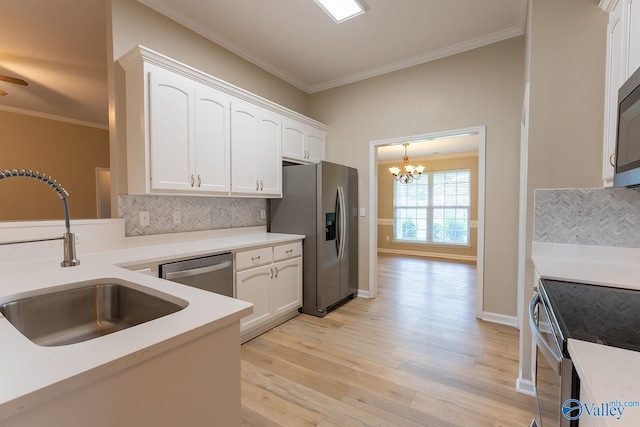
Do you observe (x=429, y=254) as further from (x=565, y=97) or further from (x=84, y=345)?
(x=84, y=345)

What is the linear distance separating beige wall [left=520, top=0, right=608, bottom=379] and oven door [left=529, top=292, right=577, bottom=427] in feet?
2.48

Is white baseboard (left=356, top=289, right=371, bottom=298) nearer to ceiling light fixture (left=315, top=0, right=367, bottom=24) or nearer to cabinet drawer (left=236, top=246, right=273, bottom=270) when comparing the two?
cabinet drawer (left=236, top=246, right=273, bottom=270)

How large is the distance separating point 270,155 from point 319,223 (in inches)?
35.7

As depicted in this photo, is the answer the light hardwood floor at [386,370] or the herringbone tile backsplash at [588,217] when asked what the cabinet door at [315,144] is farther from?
the herringbone tile backsplash at [588,217]

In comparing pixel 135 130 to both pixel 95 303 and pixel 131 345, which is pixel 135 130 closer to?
pixel 95 303

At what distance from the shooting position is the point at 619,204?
1.65 meters

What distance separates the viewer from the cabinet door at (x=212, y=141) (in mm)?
2377

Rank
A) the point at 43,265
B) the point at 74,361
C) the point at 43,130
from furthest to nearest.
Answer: the point at 43,130 < the point at 43,265 < the point at 74,361

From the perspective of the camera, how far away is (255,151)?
288 centimetres

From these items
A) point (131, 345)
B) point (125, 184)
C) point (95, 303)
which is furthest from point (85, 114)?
point (131, 345)

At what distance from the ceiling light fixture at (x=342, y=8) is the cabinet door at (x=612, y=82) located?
5.47 ft

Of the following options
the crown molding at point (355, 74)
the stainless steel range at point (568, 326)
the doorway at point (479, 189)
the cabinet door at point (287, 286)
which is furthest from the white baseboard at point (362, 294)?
the crown molding at point (355, 74)

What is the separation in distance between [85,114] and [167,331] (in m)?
6.09

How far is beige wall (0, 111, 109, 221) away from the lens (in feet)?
14.6
